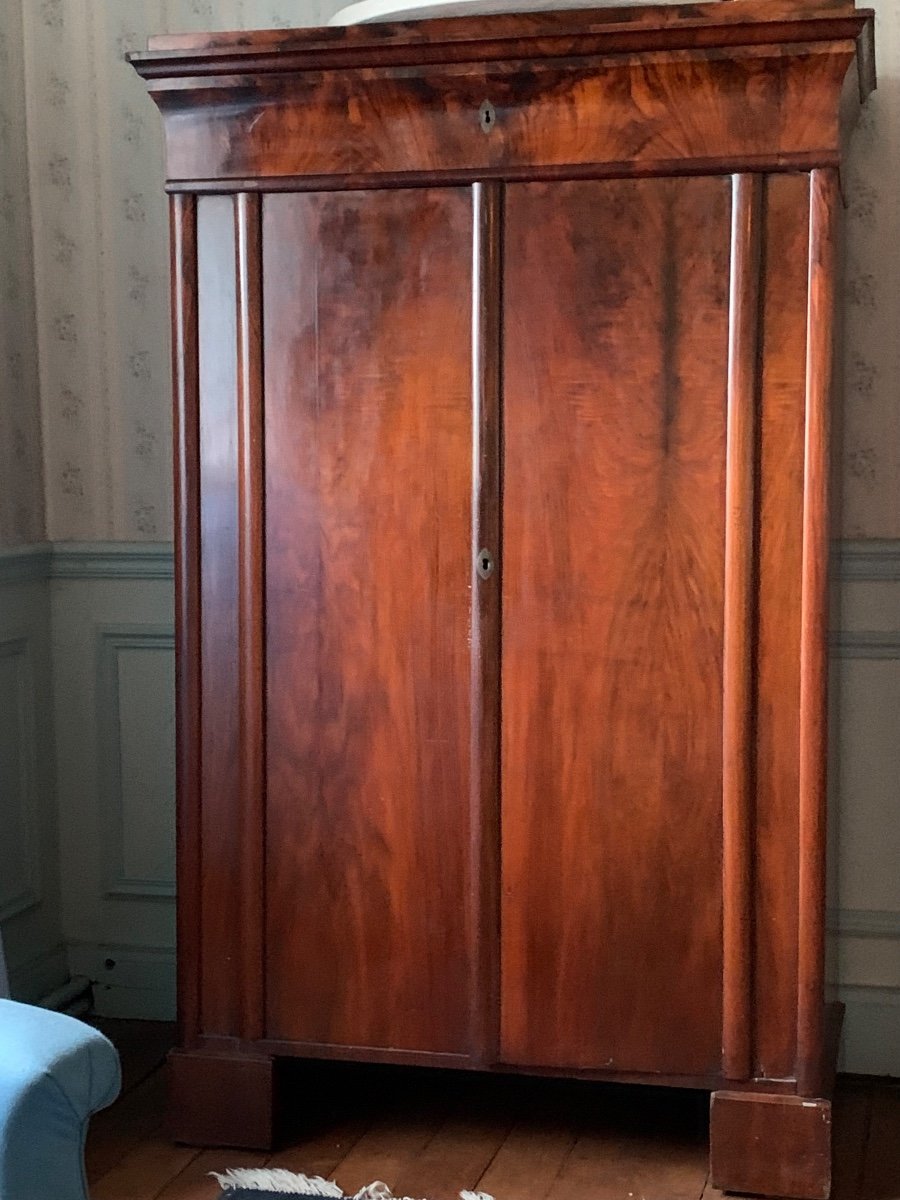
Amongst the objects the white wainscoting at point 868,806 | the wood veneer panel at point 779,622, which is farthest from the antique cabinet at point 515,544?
the white wainscoting at point 868,806

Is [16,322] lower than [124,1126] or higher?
higher

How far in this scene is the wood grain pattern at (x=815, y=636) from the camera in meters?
1.88

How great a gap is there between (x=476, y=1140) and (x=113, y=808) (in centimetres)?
94

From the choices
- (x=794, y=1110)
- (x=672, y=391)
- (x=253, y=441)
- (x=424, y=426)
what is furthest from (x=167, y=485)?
(x=794, y=1110)

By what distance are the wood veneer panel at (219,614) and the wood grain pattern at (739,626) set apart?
0.69 m

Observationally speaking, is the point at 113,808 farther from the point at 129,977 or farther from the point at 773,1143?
the point at 773,1143

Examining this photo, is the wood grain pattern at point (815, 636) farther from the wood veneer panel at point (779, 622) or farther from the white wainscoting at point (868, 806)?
the white wainscoting at point (868, 806)

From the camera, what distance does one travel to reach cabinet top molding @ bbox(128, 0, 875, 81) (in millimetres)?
1808

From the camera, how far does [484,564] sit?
6.55ft

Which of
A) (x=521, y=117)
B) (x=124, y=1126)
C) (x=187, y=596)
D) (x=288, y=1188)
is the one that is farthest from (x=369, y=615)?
(x=124, y=1126)

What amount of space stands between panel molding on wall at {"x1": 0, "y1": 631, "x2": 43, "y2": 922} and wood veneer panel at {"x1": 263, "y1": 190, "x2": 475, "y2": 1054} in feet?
2.25

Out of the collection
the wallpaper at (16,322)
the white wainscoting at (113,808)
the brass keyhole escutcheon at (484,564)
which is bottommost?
the white wainscoting at (113,808)

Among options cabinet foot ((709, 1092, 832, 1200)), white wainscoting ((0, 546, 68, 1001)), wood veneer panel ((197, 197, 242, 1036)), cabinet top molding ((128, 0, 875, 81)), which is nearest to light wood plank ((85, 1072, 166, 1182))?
wood veneer panel ((197, 197, 242, 1036))

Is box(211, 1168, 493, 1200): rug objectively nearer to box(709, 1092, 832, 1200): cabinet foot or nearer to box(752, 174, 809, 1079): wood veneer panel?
box(709, 1092, 832, 1200): cabinet foot
